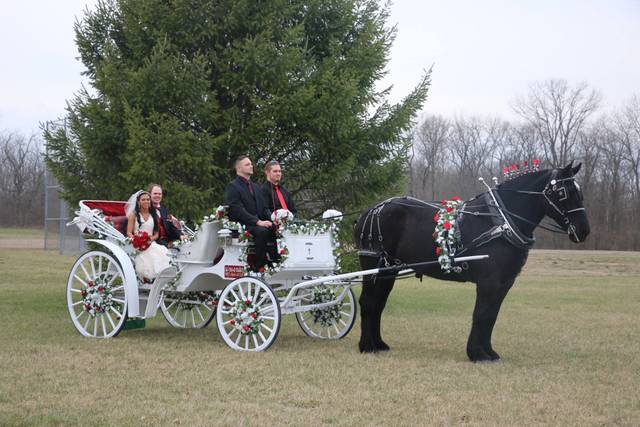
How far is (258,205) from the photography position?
8.91 m

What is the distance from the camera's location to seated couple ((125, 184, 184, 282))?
9289mm

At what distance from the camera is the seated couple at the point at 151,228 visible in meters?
9.29

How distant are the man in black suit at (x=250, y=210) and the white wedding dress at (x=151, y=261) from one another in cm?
124

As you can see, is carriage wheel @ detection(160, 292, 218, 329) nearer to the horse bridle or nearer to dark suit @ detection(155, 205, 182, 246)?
dark suit @ detection(155, 205, 182, 246)

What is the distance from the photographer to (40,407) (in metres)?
5.59

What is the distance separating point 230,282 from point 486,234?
10.7 ft

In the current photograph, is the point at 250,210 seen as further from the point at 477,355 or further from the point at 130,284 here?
the point at 477,355

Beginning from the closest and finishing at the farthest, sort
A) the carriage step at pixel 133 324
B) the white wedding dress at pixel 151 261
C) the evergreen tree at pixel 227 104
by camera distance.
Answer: the white wedding dress at pixel 151 261 < the carriage step at pixel 133 324 < the evergreen tree at pixel 227 104

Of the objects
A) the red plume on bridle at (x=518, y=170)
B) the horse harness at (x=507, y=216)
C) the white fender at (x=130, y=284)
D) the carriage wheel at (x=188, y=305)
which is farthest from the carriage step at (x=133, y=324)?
the red plume on bridle at (x=518, y=170)

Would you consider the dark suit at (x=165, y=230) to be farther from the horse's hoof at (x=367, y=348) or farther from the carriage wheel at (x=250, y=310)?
the horse's hoof at (x=367, y=348)

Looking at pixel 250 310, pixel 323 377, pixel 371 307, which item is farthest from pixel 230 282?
pixel 323 377

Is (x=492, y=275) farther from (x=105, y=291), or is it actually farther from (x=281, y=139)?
(x=281, y=139)

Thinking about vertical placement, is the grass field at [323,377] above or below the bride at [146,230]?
below

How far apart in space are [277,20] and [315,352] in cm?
648
